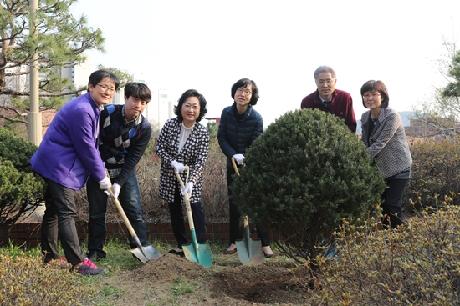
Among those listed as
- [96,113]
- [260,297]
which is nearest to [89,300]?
[260,297]

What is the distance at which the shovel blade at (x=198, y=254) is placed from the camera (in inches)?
194

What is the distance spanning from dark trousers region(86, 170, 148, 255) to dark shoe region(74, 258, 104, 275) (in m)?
0.56

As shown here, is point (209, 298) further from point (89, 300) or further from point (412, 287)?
point (412, 287)

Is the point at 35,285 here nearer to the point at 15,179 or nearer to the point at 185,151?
the point at 15,179

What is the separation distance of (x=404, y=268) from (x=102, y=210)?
10.5 ft

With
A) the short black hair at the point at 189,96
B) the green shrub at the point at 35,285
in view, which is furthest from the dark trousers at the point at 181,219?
the green shrub at the point at 35,285

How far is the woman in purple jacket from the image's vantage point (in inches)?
172

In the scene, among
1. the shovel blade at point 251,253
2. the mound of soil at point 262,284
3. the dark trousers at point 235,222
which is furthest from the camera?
the dark trousers at point 235,222

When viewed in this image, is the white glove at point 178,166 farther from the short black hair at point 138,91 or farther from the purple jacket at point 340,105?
the purple jacket at point 340,105

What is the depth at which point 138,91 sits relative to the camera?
4.78 metres

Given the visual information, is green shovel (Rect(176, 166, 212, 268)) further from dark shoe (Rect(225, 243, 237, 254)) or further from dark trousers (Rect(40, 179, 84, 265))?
dark trousers (Rect(40, 179, 84, 265))

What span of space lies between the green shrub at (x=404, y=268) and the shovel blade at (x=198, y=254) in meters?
2.01

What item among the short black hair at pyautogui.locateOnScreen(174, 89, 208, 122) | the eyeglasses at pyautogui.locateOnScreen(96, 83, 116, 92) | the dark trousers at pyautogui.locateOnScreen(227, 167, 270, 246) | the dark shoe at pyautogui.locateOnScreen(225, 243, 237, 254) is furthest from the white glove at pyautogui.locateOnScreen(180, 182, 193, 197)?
the eyeglasses at pyautogui.locateOnScreen(96, 83, 116, 92)

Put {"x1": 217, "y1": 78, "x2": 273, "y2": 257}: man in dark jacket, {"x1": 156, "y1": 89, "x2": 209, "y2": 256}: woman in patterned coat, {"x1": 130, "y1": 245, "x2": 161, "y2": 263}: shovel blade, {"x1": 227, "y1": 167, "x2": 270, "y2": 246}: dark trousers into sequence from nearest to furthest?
{"x1": 130, "y1": 245, "x2": 161, "y2": 263}: shovel blade → {"x1": 156, "y1": 89, "x2": 209, "y2": 256}: woman in patterned coat → {"x1": 217, "y1": 78, "x2": 273, "y2": 257}: man in dark jacket → {"x1": 227, "y1": 167, "x2": 270, "y2": 246}: dark trousers
